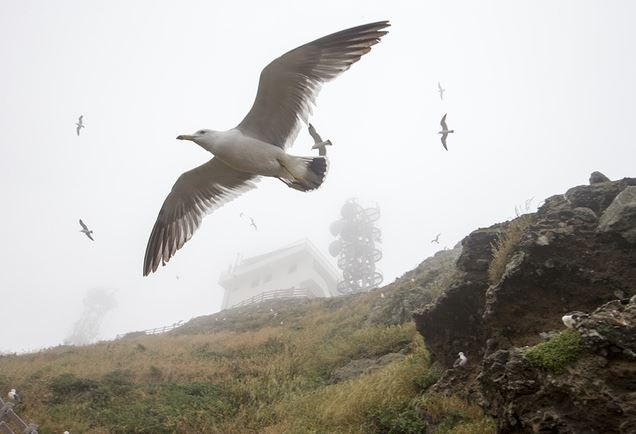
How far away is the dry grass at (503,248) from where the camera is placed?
22.3ft

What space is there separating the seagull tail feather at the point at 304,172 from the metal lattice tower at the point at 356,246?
115ft

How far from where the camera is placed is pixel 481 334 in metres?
6.71

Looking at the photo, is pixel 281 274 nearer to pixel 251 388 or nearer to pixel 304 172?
pixel 251 388

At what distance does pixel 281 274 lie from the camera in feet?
149

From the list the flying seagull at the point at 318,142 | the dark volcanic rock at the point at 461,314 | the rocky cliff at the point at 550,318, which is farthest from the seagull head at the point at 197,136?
the dark volcanic rock at the point at 461,314

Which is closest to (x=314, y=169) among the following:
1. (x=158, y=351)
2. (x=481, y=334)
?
(x=481, y=334)

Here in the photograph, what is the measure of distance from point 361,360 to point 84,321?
54.7 metres

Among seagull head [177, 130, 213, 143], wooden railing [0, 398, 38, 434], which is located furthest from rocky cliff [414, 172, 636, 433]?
wooden railing [0, 398, 38, 434]

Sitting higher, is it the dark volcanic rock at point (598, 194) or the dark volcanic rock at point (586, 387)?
the dark volcanic rock at point (598, 194)

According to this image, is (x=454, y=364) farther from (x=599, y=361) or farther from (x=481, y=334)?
(x=599, y=361)

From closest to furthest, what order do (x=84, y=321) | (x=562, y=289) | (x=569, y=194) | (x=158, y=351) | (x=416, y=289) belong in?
(x=562, y=289)
(x=569, y=194)
(x=416, y=289)
(x=158, y=351)
(x=84, y=321)

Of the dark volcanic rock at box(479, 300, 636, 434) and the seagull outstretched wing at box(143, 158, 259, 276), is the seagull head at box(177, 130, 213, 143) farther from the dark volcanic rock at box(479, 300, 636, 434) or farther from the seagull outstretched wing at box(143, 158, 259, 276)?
the dark volcanic rock at box(479, 300, 636, 434)

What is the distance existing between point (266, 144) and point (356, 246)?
3974cm

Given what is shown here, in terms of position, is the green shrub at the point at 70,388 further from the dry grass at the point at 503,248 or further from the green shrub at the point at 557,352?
the green shrub at the point at 557,352
